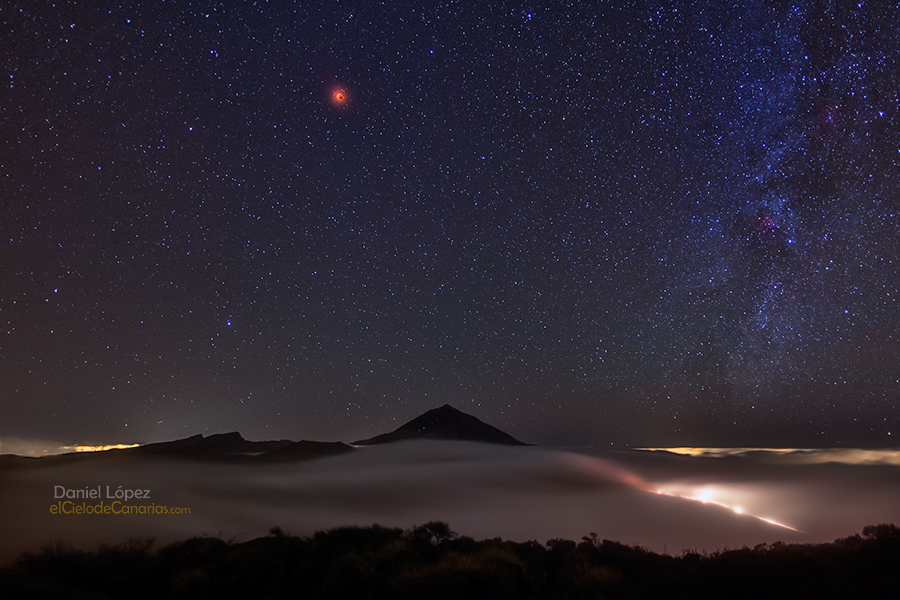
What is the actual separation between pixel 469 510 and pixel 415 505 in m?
3.15

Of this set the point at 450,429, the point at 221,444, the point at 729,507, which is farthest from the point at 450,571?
the point at 450,429

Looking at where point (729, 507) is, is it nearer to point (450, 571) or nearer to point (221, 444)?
point (450, 571)

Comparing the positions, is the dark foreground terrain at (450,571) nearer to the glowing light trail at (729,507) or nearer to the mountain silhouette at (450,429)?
the glowing light trail at (729,507)

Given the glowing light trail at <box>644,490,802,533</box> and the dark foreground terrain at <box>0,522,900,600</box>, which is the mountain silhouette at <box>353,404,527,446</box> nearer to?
the glowing light trail at <box>644,490,802,533</box>

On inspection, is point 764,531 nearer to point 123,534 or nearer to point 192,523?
point 192,523

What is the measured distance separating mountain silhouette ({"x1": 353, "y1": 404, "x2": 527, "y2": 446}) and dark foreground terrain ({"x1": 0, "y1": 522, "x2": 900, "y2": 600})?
3501 inches

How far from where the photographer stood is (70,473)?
59.3 ft

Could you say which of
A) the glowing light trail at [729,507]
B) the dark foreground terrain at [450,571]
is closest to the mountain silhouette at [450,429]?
the glowing light trail at [729,507]

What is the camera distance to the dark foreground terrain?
845cm

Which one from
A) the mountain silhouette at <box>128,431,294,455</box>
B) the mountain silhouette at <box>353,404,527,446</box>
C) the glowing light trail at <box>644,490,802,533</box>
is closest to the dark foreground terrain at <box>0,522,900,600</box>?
the glowing light trail at <box>644,490,802,533</box>

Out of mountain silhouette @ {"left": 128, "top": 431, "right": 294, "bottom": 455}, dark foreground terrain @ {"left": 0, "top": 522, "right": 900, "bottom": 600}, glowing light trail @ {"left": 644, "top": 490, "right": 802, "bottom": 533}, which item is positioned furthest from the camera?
mountain silhouette @ {"left": 128, "top": 431, "right": 294, "bottom": 455}

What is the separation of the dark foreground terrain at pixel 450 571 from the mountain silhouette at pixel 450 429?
88.9 metres

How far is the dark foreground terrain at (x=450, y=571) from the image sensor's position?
845 centimetres

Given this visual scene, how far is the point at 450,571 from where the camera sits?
29.2 ft
